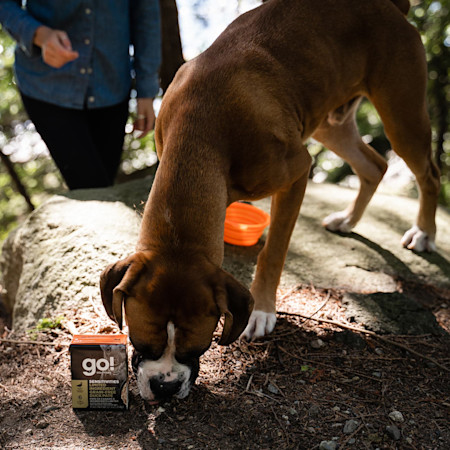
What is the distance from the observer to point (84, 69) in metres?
3.79

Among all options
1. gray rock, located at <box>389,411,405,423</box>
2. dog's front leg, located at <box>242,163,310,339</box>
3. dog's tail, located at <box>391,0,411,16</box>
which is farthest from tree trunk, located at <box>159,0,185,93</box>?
gray rock, located at <box>389,411,405,423</box>

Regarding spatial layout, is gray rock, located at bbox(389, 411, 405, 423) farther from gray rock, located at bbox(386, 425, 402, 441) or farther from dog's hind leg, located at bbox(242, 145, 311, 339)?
dog's hind leg, located at bbox(242, 145, 311, 339)

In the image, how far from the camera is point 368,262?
13.5ft

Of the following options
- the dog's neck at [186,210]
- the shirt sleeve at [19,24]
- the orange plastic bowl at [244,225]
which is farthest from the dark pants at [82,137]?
the dog's neck at [186,210]

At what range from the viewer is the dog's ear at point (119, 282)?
7.00 ft

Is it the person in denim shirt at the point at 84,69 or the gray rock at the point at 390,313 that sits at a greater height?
the person in denim shirt at the point at 84,69

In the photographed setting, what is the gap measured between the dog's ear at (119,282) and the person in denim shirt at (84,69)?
77.7 inches

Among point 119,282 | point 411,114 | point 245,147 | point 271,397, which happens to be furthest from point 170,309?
point 411,114

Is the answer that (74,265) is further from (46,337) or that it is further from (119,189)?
(119,189)

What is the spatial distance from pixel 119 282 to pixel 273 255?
1257mm

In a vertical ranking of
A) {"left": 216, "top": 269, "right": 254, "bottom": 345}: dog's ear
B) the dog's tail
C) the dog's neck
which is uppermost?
the dog's tail

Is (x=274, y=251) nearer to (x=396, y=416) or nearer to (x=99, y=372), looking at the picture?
(x=396, y=416)

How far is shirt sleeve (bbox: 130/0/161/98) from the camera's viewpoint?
12.8ft

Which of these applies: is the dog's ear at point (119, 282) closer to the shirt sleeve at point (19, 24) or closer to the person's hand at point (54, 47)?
the person's hand at point (54, 47)
